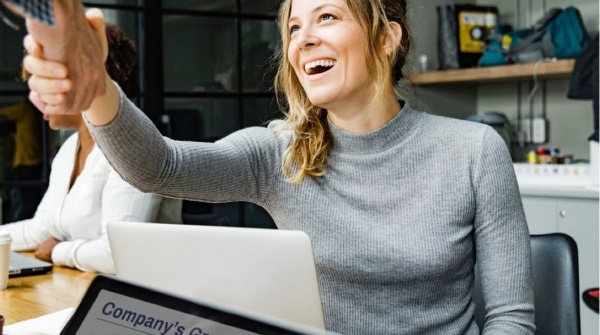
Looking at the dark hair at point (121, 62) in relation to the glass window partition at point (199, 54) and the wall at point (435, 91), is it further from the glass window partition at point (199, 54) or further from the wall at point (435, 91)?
A: the wall at point (435, 91)

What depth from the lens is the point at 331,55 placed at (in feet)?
4.75

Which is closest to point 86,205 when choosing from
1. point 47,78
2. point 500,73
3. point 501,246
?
point 501,246

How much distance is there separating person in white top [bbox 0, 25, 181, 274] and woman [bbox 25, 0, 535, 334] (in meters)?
0.63

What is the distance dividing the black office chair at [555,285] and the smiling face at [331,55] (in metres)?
0.44

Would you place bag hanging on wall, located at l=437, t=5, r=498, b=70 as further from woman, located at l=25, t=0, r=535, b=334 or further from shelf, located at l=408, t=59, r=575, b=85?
woman, located at l=25, t=0, r=535, b=334

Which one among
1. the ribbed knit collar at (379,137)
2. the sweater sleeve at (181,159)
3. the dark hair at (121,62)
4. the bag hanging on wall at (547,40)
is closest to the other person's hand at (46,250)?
the dark hair at (121,62)

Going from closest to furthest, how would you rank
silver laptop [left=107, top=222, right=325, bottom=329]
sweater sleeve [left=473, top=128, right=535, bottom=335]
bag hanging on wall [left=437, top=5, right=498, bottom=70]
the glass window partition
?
silver laptop [left=107, top=222, right=325, bottom=329] → sweater sleeve [left=473, top=128, right=535, bottom=335] → the glass window partition → bag hanging on wall [left=437, top=5, right=498, bottom=70]

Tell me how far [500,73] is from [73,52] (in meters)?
3.95

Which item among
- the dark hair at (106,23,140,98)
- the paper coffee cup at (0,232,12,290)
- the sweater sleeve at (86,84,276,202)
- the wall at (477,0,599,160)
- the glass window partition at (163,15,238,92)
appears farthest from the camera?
the glass window partition at (163,15,238,92)

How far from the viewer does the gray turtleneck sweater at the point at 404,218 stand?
1.34 metres

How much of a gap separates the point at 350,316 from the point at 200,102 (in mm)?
3218

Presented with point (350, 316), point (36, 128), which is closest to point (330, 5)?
point (350, 316)

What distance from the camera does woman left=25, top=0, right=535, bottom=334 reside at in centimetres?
134

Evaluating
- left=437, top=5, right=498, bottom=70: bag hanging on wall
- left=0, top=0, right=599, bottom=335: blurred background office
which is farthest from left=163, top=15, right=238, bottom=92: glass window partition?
left=437, top=5, right=498, bottom=70: bag hanging on wall
